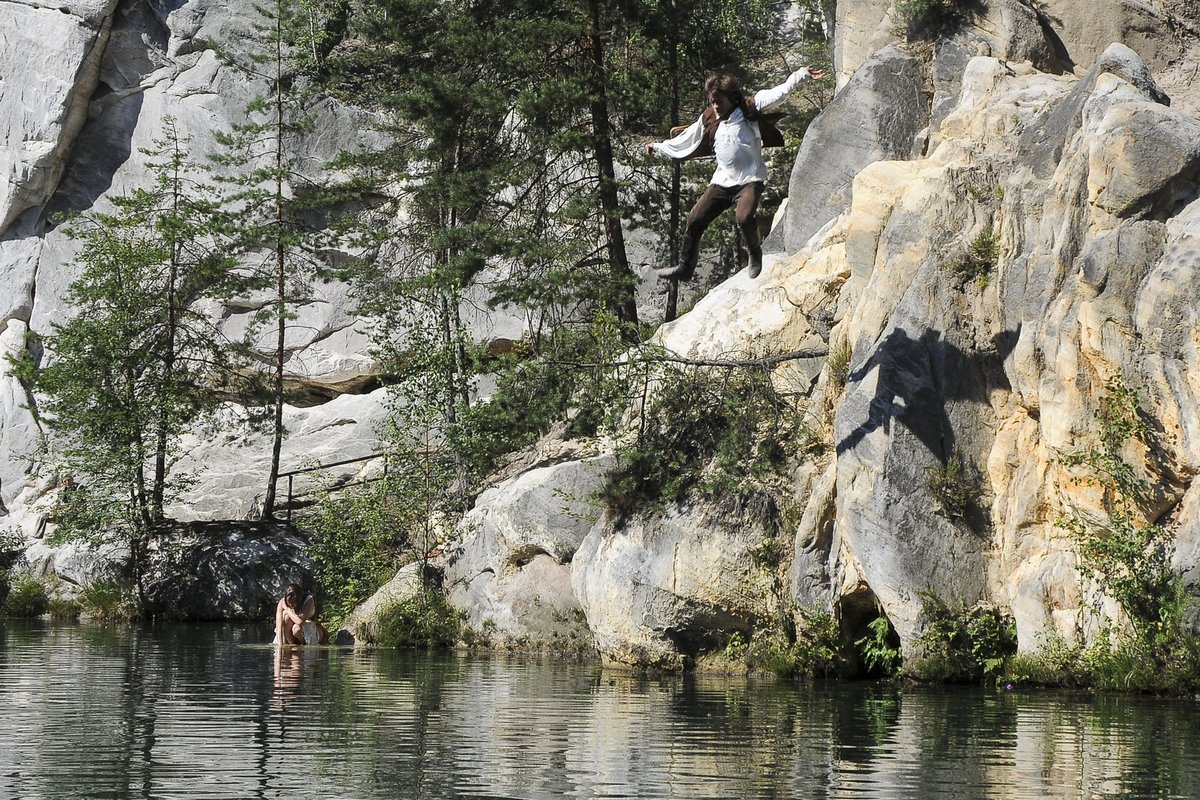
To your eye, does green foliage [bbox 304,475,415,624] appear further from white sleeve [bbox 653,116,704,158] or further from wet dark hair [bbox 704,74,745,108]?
wet dark hair [bbox 704,74,745,108]

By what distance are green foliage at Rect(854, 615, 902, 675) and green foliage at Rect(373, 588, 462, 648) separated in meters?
7.61

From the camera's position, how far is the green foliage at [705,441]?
19594 mm

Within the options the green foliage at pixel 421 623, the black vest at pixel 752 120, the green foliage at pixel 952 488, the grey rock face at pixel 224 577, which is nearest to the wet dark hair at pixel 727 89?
the black vest at pixel 752 120

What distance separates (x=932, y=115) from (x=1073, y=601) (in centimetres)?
989

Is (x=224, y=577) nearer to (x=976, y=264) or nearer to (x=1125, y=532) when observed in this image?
(x=976, y=264)

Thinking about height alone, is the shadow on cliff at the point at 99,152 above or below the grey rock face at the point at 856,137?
above

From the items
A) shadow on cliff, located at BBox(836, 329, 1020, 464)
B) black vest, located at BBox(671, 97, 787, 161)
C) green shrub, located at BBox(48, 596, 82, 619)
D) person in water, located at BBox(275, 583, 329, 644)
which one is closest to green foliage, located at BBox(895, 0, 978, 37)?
shadow on cliff, located at BBox(836, 329, 1020, 464)

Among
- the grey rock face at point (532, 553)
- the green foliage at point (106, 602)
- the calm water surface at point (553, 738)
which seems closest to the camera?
the calm water surface at point (553, 738)

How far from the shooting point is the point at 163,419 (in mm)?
31203

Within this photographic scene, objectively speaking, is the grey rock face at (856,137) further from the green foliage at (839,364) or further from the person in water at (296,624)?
the person in water at (296,624)

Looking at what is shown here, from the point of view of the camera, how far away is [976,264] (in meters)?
18.0

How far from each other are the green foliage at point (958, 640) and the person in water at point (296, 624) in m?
10.9

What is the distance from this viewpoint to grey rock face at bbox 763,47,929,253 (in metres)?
23.8

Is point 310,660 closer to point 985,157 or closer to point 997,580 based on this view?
point 997,580
